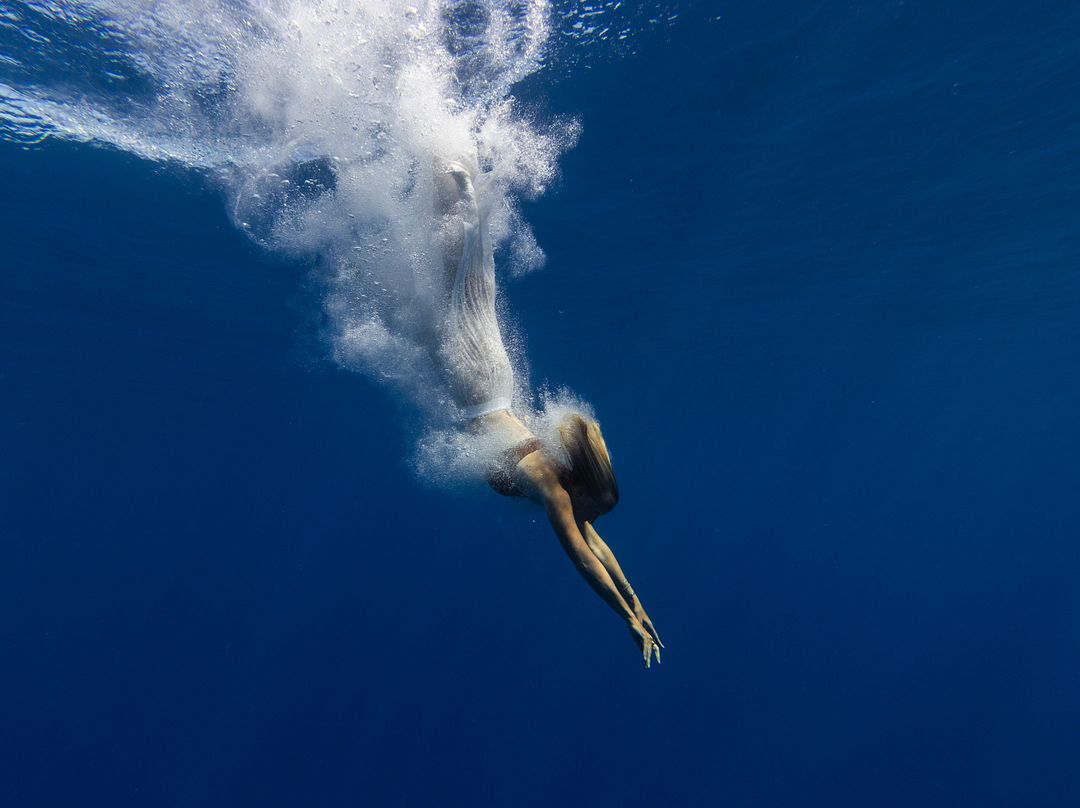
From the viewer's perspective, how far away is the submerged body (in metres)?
4.81

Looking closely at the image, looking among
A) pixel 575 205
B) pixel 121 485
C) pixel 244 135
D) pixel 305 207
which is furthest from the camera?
pixel 121 485

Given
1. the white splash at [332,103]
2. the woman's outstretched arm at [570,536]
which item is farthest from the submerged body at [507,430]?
the white splash at [332,103]

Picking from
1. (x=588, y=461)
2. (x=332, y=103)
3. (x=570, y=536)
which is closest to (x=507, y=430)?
(x=588, y=461)

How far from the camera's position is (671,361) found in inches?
1362

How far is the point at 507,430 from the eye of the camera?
5.98 meters

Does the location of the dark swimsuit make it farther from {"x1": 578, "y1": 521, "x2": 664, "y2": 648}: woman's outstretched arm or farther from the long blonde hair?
{"x1": 578, "y1": 521, "x2": 664, "y2": 648}: woman's outstretched arm

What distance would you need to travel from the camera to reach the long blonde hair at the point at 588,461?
4.98 metres

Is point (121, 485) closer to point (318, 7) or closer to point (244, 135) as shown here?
point (244, 135)

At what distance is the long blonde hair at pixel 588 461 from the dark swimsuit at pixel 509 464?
0.39 m

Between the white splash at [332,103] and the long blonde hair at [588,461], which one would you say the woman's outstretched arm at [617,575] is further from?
the white splash at [332,103]

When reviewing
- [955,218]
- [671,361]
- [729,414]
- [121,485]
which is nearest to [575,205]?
[955,218]

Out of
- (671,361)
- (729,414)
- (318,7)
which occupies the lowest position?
(318,7)

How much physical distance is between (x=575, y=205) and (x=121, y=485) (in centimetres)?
5801

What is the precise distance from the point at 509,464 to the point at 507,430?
1.51 ft
